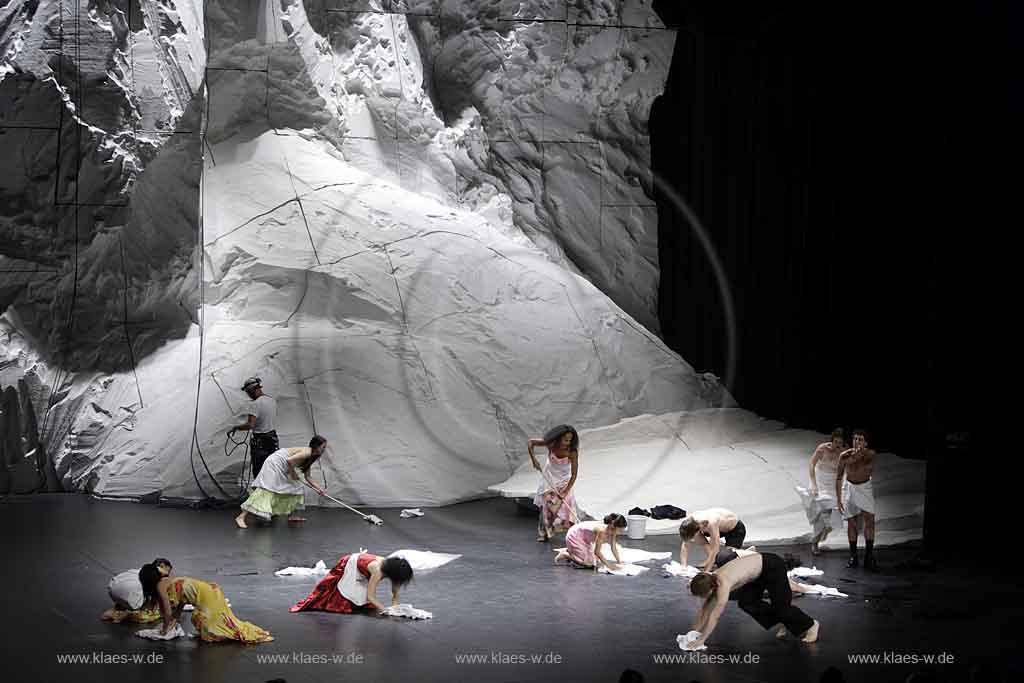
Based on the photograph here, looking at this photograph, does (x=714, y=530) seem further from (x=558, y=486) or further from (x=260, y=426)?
(x=260, y=426)

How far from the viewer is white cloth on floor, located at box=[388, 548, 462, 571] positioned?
22.6 feet

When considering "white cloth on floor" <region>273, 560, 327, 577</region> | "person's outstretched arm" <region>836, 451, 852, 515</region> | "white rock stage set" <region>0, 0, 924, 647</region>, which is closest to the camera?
"white cloth on floor" <region>273, 560, 327, 577</region>

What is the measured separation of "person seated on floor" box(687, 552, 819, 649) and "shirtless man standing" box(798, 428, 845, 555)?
201cm

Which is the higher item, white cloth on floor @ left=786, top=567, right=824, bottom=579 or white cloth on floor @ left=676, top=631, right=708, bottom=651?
white cloth on floor @ left=676, top=631, right=708, bottom=651

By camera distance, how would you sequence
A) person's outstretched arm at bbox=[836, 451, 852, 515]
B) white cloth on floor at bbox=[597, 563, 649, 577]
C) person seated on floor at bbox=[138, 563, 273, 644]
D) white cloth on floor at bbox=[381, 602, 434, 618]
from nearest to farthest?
person seated on floor at bbox=[138, 563, 273, 644] → white cloth on floor at bbox=[381, 602, 434, 618] → white cloth on floor at bbox=[597, 563, 649, 577] → person's outstretched arm at bbox=[836, 451, 852, 515]

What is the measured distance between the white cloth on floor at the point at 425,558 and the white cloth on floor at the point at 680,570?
131 cm

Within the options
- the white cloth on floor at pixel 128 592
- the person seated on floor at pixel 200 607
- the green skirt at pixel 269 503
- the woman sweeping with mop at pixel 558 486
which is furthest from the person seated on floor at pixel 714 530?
the green skirt at pixel 269 503

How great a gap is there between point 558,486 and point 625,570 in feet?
3.90

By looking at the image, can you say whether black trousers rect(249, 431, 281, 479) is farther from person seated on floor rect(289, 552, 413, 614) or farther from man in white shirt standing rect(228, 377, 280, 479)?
person seated on floor rect(289, 552, 413, 614)

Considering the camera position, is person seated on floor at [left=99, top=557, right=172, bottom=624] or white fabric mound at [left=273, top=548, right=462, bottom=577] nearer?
person seated on floor at [left=99, top=557, right=172, bottom=624]

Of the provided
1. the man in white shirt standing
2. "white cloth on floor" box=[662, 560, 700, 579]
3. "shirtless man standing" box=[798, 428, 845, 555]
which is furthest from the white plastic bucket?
the man in white shirt standing

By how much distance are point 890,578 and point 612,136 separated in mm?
6461

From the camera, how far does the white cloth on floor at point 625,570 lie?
22.4 feet

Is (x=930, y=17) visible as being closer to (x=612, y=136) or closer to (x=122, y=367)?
(x=612, y=136)
